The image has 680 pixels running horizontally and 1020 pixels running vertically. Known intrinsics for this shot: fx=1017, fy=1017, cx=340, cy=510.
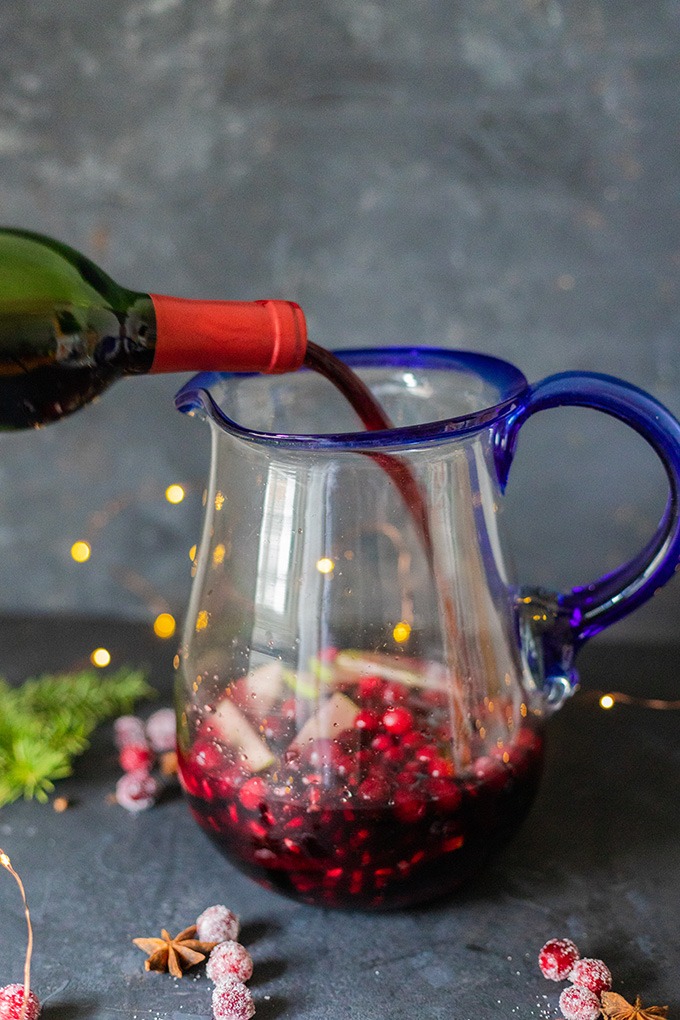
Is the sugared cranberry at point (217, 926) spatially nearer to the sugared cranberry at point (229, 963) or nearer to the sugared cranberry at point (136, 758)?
the sugared cranberry at point (229, 963)

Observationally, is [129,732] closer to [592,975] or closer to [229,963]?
[229,963]

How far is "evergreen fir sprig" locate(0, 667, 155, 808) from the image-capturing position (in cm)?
75

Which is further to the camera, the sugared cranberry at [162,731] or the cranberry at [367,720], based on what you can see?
the sugared cranberry at [162,731]

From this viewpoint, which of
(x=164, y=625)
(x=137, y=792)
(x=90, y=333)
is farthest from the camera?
(x=164, y=625)

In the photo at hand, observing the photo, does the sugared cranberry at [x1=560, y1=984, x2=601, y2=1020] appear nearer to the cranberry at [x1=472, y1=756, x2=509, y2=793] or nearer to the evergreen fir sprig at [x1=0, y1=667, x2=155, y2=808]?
the cranberry at [x1=472, y1=756, x2=509, y2=793]

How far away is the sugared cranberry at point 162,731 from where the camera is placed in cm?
80

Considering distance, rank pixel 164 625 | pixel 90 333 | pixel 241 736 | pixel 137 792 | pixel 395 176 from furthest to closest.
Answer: pixel 164 625 → pixel 395 176 → pixel 137 792 → pixel 241 736 → pixel 90 333

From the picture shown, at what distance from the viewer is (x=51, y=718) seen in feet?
2.71

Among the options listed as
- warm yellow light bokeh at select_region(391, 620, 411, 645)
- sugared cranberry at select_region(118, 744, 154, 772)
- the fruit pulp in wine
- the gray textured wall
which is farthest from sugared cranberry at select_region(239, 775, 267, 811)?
the gray textured wall

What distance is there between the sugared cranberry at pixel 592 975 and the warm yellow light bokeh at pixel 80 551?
59cm

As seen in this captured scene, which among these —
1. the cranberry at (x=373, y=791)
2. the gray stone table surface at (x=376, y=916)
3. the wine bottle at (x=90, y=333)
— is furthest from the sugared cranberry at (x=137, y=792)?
the wine bottle at (x=90, y=333)

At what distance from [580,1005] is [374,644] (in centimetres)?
21

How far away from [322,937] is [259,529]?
0.24 m

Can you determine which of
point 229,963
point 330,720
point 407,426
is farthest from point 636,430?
point 229,963
